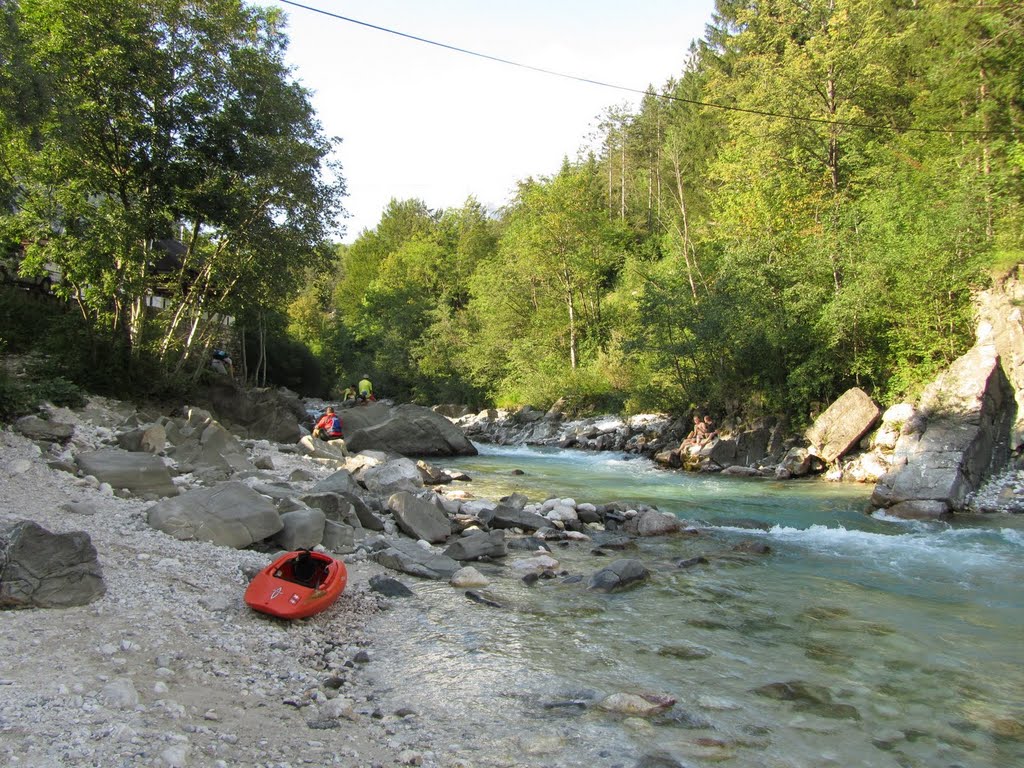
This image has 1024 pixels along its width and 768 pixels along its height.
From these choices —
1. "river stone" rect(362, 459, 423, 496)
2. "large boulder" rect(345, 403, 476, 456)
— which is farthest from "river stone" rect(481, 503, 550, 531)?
"large boulder" rect(345, 403, 476, 456)

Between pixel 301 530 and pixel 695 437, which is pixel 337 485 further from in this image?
pixel 695 437

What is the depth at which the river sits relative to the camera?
4254mm

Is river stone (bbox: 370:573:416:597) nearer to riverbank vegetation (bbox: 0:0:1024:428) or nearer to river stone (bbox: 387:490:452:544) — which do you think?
river stone (bbox: 387:490:452:544)

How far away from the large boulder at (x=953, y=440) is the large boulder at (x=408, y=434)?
1280cm

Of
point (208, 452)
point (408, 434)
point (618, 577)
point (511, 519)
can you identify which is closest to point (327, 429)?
point (408, 434)

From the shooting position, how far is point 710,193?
1187 inches

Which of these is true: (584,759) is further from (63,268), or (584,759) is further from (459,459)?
(459,459)

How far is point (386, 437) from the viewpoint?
70.1ft

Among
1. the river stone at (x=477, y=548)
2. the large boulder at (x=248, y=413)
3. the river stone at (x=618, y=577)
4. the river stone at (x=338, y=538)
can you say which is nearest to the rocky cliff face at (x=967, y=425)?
the river stone at (x=618, y=577)

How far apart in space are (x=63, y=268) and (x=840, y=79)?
76.6 ft

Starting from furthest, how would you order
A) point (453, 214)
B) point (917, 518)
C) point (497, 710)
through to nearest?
point (453, 214), point (917, 518), point (497, 710)

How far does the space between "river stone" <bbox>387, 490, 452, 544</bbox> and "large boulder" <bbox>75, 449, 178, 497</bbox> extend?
9.58 ft

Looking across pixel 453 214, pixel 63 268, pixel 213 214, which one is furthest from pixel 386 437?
pixel 453 214

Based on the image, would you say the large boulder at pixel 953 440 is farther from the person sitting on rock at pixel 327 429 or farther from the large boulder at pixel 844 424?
the person sitting on rock at pixel 327 429
